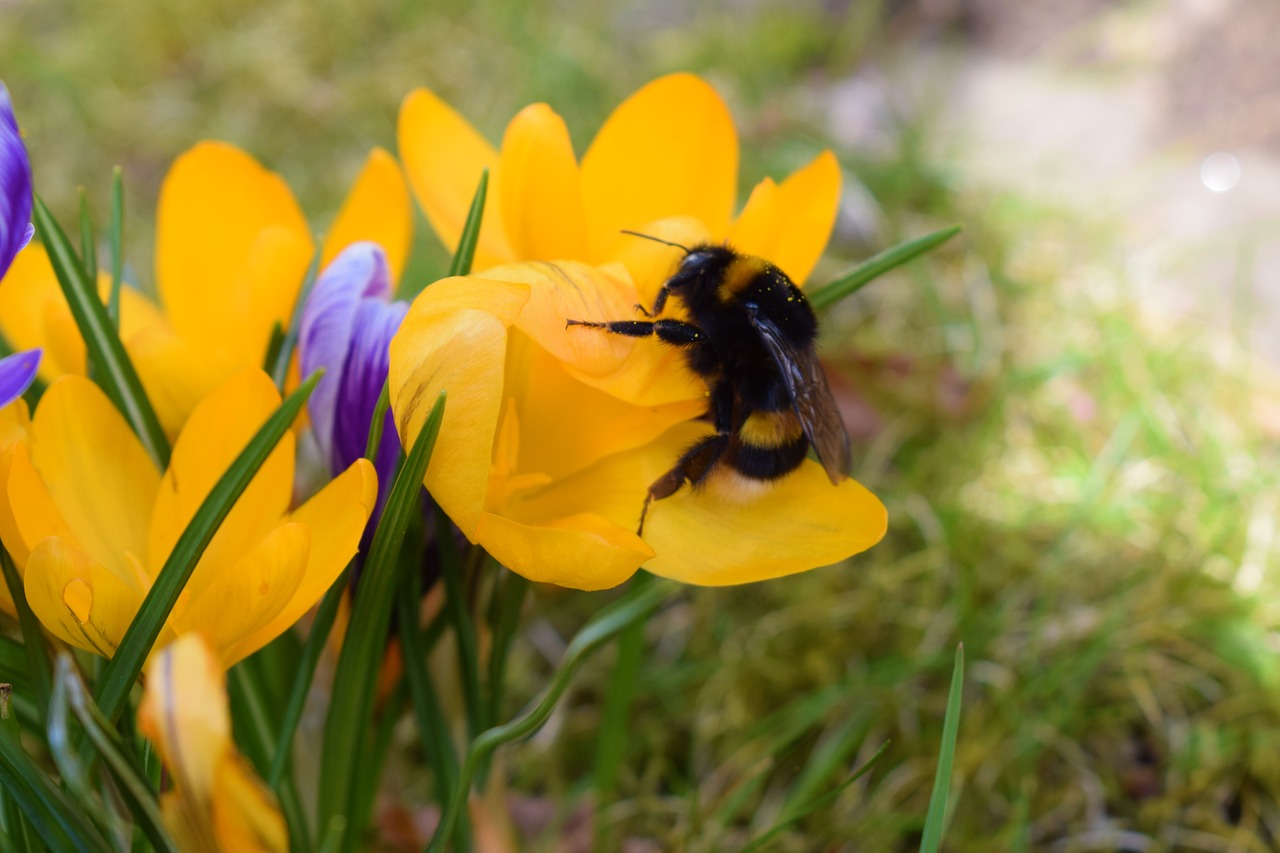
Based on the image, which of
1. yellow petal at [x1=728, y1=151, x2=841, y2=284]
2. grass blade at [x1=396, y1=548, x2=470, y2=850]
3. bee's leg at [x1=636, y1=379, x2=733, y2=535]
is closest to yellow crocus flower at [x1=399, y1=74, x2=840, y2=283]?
yellow petal at [x1=728, y1=151, x2=841, y2=284]

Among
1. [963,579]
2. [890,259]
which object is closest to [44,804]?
[890,259]

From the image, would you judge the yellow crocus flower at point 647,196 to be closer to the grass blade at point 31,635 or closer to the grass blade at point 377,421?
the grass blade at point 377,421

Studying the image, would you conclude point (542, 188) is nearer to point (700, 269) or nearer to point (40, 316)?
point (700, 269)

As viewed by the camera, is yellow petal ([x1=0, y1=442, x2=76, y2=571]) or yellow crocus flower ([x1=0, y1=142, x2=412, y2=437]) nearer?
yellow petal ([x1=0, y1=442, x2=76, y2=571])

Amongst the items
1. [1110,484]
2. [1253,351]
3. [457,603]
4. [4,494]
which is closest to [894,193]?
[1253,351]

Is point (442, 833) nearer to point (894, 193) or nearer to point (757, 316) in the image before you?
point (757, 316)

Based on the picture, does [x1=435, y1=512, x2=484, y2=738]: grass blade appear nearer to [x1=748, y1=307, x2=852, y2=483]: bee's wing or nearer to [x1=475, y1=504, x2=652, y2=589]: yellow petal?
[x1=475, y1=504, x2=652, y2=589]: yellow petal
